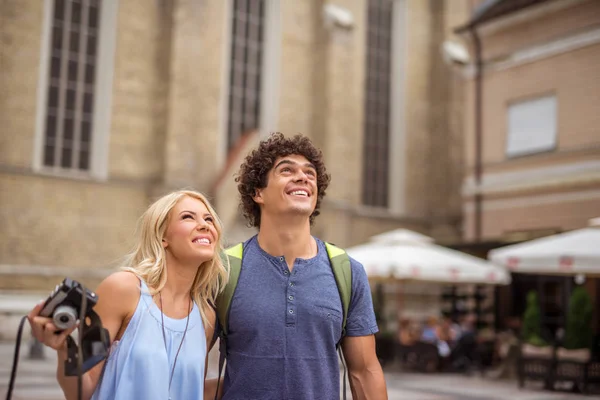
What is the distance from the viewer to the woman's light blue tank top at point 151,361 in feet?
8.84

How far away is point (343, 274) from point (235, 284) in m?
0.41

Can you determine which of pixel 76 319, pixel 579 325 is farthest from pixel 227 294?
pixel 579 325

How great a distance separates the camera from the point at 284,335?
9.36 feet

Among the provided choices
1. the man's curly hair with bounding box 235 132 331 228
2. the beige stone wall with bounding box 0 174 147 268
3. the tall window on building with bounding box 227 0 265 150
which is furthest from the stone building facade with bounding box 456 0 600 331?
the man's curly hair with bounding box 235 132 331 228

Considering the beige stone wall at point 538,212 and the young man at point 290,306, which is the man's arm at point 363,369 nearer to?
the young man at point 290,306

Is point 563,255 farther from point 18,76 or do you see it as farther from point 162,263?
point 18,76

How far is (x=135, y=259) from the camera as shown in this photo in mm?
3021

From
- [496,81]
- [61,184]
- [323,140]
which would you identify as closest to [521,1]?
[496,81]

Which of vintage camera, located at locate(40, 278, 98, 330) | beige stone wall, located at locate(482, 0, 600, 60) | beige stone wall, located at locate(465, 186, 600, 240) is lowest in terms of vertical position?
vintage camera, located at locate(40, 278, 98, 330)

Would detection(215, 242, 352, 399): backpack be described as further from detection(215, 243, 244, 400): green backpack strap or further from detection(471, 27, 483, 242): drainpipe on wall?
detection(471, 27, 483, 242): drainpipe on wall

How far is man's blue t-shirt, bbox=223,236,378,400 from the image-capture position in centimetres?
283

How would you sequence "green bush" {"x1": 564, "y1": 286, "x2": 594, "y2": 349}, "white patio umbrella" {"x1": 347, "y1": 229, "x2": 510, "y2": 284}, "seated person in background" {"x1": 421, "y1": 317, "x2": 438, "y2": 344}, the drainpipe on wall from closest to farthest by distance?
1. "green bush" {"x1": 564, "y1": 286, "x2": 594, "y2": 349}
2. "white patio umbrella" {"x1": 347, "y1": 229, "x2": 510, "y2": 284}
3. "seated person in background" {"x1": 421, "y1": 317, "x2": 438, "y2": 344}
4. the drainpipe on wall

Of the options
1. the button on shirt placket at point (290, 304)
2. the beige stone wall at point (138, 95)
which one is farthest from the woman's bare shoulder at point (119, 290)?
the beige stone wall at point (138, 95)

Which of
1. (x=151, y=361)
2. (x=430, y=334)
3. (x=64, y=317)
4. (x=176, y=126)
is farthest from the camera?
(x=176, y=126)
